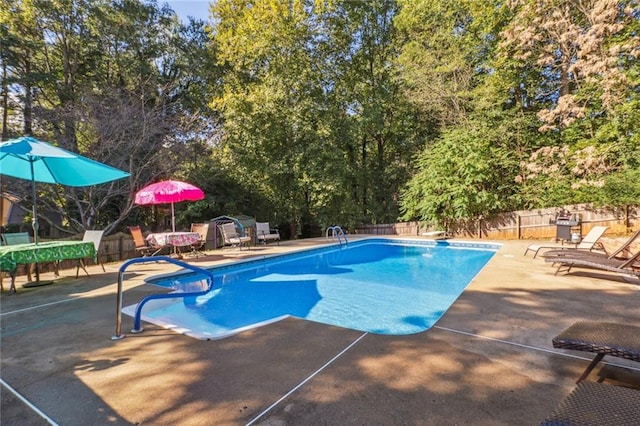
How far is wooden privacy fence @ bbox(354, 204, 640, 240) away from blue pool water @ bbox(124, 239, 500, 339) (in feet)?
9.50

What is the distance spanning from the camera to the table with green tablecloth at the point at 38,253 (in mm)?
4732

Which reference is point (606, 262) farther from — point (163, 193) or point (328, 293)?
point (163, 193)

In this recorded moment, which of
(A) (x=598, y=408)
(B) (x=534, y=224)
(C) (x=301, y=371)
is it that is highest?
(B) (x=534, y=224)

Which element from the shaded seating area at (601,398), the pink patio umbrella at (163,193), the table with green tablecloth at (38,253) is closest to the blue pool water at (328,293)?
the table with green tablecloth at (38,253)

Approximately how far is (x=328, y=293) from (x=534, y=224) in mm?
9849

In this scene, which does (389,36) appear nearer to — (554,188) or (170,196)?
(554,188)

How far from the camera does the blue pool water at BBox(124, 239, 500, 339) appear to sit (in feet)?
14.6

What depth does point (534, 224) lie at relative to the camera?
12016 mm

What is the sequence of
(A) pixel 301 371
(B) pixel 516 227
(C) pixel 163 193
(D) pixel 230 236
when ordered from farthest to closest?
(B) pixel 516 227 < (D) pixel 230 236 < (C) pixel 163 193 < (A) pixel 301 371

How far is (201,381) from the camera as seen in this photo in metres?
2.37

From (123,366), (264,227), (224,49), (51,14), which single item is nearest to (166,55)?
(224,49)

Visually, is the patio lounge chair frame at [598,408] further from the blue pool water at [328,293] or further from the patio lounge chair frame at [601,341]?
the blue pool water at [328,293]

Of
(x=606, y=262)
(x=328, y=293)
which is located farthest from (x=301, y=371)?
(x=606, y=262)

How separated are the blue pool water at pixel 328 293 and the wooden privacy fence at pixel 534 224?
114 inches
